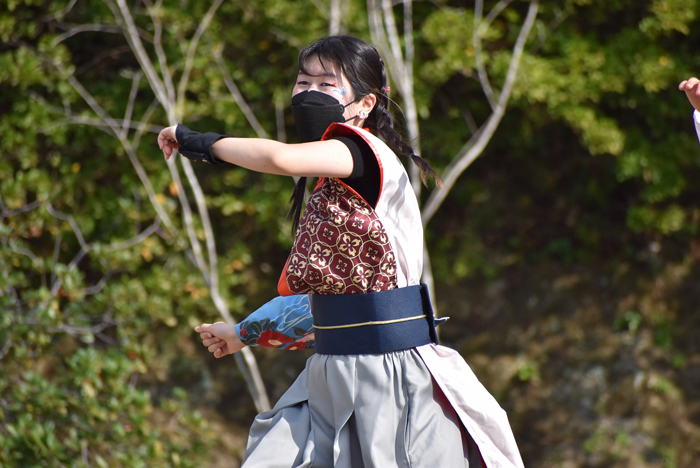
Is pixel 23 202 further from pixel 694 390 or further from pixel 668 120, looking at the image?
pixel 694 390

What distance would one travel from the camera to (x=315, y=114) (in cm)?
147

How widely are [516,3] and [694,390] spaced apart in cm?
260

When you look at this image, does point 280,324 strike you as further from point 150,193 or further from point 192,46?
point 192,46

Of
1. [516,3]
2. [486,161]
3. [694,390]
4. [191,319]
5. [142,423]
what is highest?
[516,3]

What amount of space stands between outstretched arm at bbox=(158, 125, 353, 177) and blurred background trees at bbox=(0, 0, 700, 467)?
224 cm

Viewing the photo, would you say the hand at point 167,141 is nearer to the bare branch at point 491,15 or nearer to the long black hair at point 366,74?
the long black hair at point 366,74

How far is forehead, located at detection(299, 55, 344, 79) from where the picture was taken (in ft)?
5.10

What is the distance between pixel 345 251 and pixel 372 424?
1.18ft

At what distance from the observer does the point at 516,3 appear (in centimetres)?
413

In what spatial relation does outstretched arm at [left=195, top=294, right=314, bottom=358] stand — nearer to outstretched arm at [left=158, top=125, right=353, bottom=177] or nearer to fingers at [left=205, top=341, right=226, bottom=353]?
fingers at [left=205, top=341, right=226, bottom=353]

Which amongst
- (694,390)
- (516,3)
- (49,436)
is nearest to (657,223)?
(694,390)

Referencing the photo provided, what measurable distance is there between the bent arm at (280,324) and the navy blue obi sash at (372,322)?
0.54ft

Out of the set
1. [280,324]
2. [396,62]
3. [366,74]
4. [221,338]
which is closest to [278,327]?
[280,324]

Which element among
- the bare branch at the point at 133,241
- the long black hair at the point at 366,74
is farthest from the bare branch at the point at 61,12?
the long black hair at the point at 366,74
